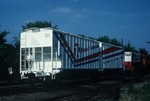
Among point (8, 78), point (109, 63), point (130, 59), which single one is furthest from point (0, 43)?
point (130, 59)

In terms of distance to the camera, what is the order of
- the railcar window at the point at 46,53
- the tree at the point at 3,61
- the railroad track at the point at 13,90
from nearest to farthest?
the railroad track at the point at 13,90 → the railcar window at the point at 46,53 → the tree at the point at 3,61

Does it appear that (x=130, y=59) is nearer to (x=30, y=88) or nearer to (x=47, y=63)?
(x=47, y=63)

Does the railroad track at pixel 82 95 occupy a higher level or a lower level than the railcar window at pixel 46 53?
lower

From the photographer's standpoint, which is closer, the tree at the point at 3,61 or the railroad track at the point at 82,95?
the railroad track at the point at 82,95

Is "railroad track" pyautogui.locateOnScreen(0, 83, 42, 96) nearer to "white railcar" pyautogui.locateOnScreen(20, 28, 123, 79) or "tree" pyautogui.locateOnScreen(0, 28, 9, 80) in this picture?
"white railcar" pyautogui.locateOnScreen(20, 28, 123, 79)

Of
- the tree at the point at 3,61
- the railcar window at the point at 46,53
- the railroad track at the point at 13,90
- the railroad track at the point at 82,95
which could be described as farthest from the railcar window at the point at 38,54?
the tree at the point at 3,61

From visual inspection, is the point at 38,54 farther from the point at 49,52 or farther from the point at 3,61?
the point at 3,61

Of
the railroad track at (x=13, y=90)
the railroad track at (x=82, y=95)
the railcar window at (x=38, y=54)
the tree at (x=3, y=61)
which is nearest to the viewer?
the railroad track at (x=82, y=95)

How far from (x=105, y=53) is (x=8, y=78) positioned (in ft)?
32.5

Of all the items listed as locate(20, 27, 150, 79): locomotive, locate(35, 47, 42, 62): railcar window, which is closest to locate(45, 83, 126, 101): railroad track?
locate(20, 27, 150, 79): locomotive

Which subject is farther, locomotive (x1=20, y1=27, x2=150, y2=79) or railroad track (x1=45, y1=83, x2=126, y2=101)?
locomotive (x1=20, y1=27, x2=150, y2=79)

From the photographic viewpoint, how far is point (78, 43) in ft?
71.2

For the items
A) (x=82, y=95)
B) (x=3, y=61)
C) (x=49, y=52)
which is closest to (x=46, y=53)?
(x=49, y=52)

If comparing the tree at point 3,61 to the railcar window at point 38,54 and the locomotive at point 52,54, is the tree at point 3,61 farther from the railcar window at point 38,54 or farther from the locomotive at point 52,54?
the railcar window at point 38,54
